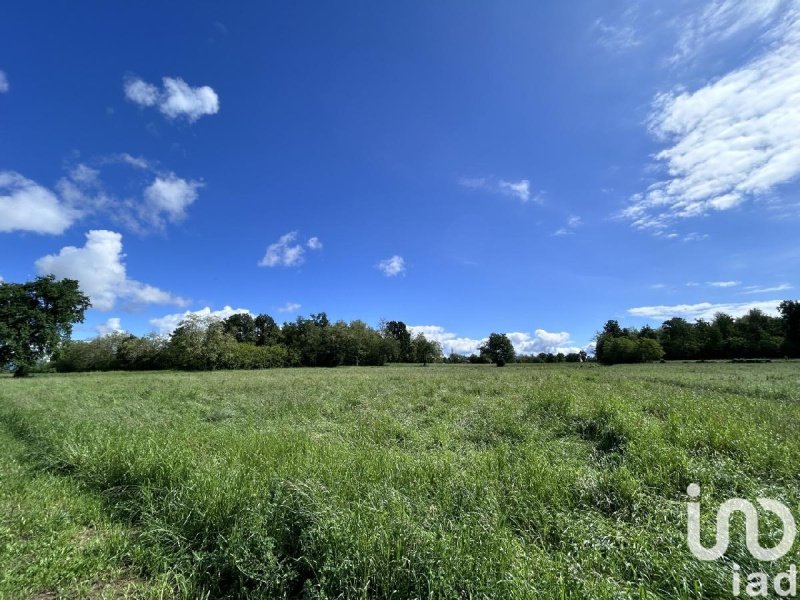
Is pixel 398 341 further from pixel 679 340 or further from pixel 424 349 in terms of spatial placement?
pixel 679 340

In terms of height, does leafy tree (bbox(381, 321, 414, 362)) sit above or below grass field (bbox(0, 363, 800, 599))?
above

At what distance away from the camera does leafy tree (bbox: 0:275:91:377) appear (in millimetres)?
47344

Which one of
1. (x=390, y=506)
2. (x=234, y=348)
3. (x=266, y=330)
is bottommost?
(x=390, y=506)

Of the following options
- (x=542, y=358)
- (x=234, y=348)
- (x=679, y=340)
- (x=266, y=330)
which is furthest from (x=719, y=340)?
(x=266, y=330)

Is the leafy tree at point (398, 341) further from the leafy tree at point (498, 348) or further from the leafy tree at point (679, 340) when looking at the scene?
the leafy tree at point (679, 340)

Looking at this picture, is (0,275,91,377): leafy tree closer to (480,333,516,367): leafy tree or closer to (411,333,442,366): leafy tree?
(411,333,442,366): leafy tree

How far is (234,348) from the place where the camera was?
7888cm

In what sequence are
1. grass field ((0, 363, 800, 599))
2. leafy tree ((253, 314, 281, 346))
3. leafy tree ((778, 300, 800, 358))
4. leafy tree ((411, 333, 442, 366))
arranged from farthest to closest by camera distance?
leafy tree ((411, 333, 442, 366)), leafy tree ((253, 314, 281, 346)), leafy tree ((778, 300, 800, 358)), grass field ((0, 363, 800, 599))

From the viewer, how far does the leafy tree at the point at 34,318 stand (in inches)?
1864

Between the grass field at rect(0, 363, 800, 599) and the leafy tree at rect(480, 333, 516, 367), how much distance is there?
104 m

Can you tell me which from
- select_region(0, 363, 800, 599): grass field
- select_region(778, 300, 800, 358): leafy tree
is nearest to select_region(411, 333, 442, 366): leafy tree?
select_region(778, 300, 800, 358): leafy tree

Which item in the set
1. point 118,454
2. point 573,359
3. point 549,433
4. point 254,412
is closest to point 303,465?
point 118,454

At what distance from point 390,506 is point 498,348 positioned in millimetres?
113503

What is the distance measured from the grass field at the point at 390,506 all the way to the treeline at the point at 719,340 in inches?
3434
